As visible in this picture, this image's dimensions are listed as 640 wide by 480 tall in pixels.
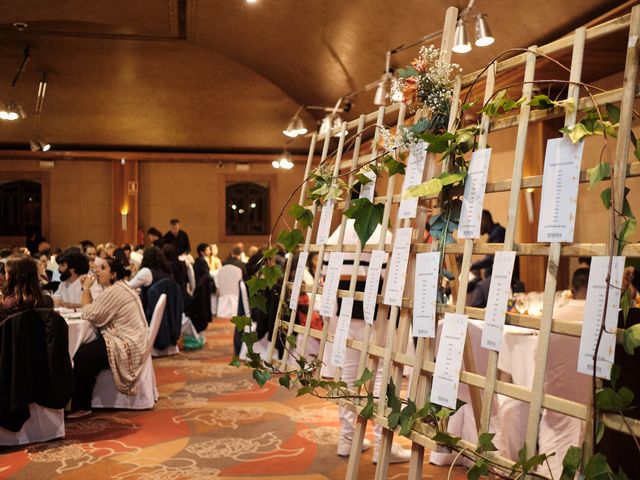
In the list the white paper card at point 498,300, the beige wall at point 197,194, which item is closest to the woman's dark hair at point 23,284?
the white paper card at point 498,300

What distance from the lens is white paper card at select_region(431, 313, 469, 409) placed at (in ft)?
5.66

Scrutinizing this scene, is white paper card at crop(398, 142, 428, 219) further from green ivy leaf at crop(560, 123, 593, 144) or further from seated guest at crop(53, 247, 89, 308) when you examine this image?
seated guest at crop(53, 247, 89, 308)

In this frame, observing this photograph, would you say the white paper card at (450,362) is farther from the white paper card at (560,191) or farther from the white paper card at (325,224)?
the white paper card at (325,224)

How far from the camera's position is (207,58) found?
12656 mm

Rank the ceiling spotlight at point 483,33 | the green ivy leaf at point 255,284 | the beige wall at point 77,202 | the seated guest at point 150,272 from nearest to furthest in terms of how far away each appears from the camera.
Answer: the green ivy leaf at point 255,284 → the ceiling spotlight at point 483,33 → the seated guest at point 150,272 → the beige wall at point 77,202

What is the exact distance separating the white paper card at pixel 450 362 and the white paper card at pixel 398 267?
0.27m

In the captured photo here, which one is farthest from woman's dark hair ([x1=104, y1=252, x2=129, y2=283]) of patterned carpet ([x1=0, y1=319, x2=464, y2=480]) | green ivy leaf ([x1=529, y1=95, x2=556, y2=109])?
green ivy leaf ([x1=529, y1=95, x2=556, y2=109])

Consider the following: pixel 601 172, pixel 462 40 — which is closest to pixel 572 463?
pixel 601 172

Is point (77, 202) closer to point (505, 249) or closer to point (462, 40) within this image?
point (462, 40)

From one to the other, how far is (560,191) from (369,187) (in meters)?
0.90

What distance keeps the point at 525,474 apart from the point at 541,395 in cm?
18

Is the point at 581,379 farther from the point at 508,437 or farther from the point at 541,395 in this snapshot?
the point at 541,395

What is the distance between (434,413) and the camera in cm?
179

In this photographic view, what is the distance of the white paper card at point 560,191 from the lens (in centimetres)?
150
